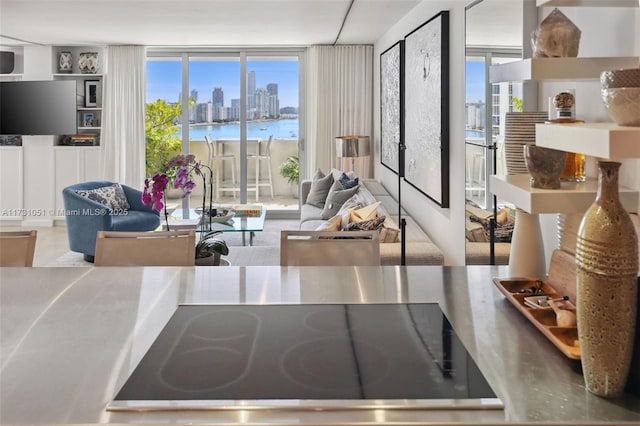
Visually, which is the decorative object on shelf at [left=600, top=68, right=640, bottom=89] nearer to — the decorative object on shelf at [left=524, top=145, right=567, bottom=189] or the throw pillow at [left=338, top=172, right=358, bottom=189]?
the decorative object on shelf at [left=524, top=145, right=567, bottom=189]

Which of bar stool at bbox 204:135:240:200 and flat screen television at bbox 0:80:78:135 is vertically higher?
flat screen television at bbox 0:80:78:135

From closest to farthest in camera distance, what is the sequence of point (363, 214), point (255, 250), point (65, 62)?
1. point (363, 214)
2. point (255, 250)
3. point (65, 62)

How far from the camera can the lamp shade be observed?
7.66 m

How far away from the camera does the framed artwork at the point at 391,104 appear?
5.70 metres

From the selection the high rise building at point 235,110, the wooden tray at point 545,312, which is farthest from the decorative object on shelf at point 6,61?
the wooden tray at point 545,312

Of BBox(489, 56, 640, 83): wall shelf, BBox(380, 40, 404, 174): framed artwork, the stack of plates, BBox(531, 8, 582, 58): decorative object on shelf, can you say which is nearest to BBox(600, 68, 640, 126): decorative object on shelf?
BBox(489, 56, 640, 83): wall shelf

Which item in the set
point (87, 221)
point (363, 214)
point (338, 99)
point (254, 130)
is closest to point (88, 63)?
point (254, 130)

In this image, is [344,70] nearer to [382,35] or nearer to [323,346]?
[382,35]

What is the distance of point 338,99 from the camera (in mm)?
8367

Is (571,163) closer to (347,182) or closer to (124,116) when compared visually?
(347,182)

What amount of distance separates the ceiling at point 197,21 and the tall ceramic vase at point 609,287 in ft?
14.4

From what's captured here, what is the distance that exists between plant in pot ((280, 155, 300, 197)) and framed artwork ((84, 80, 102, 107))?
8.68ft

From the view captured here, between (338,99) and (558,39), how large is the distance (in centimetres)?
695

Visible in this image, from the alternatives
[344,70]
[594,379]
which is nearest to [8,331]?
[594,379]
